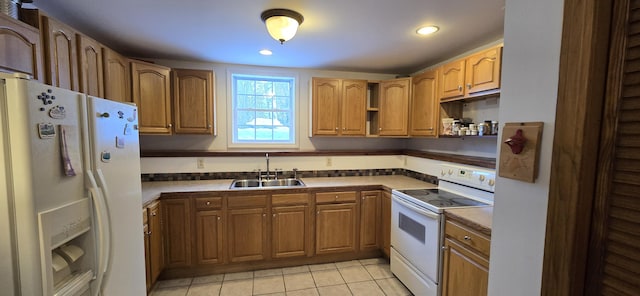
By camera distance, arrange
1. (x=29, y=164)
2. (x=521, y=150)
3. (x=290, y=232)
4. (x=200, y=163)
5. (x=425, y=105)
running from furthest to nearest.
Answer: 1. (x=200, y=163)
2. (x=425, y=105)
3. (x=290, y=232)
4. (x=29, y=164)
5. (x=521, y=150)

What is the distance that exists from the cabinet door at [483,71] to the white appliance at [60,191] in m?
2.48

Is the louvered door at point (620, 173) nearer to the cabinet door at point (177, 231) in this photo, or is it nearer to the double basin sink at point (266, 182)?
the double basin sink at point (266, 182)

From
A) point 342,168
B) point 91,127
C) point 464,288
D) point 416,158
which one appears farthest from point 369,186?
point 91,127

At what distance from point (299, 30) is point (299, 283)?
223 cm

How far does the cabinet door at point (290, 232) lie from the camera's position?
263cm

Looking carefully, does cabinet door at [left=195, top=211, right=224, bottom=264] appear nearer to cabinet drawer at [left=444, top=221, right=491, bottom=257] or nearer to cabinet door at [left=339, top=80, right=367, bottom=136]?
cabinet door at [left=339, top=80, right=367, bottom=136]

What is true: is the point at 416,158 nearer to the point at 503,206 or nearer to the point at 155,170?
the point at 503,206

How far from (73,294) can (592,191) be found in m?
1.78

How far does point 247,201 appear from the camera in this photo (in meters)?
2.55

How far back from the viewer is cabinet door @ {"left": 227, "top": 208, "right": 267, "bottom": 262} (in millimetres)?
2541

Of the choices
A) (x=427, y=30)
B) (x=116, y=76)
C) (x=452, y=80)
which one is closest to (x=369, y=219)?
(x=452, y=80)

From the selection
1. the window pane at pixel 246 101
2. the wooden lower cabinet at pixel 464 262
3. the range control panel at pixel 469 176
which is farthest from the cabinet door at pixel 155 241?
the range control panel at pixel 469 176

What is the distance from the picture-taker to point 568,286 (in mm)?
653

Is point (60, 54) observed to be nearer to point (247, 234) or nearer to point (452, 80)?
point (247, 234)
